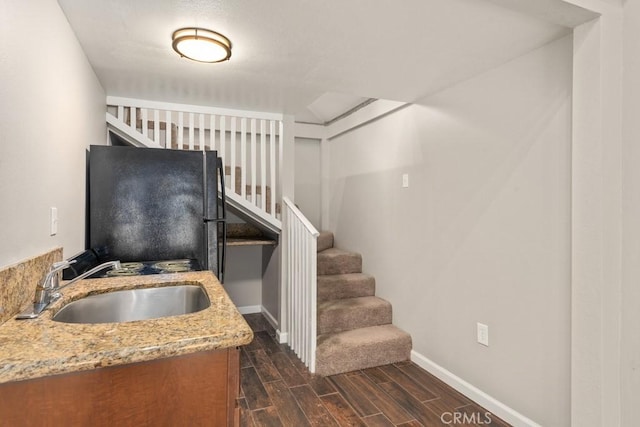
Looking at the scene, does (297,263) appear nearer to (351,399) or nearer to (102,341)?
(351,399)

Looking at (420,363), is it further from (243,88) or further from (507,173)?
(243,88)

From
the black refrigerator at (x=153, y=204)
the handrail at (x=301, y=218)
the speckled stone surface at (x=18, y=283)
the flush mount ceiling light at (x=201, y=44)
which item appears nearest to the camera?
the speckled stone surface at (x=18, y=283)

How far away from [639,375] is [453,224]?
126cm

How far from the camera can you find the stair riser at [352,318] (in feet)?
9.64

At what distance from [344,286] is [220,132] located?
1.85 meters

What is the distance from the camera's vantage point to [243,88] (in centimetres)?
262

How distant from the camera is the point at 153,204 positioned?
2270 millimetres

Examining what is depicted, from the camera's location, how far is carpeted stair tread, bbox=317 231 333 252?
158 inches

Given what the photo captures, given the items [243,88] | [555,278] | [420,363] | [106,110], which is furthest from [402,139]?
[106,110]

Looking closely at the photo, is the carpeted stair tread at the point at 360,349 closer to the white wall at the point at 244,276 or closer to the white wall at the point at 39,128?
the white wall at the point at 244,276

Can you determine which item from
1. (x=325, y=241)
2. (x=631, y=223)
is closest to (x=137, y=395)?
(x=631, y=223)

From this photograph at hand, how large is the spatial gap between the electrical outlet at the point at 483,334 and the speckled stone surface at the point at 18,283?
7.75 ft

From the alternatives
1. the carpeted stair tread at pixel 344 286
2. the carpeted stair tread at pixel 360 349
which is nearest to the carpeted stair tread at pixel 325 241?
the carpeted stair tread at pixel 344 286

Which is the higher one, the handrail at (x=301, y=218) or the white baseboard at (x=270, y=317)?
the handrail at (x=301, y=218)
